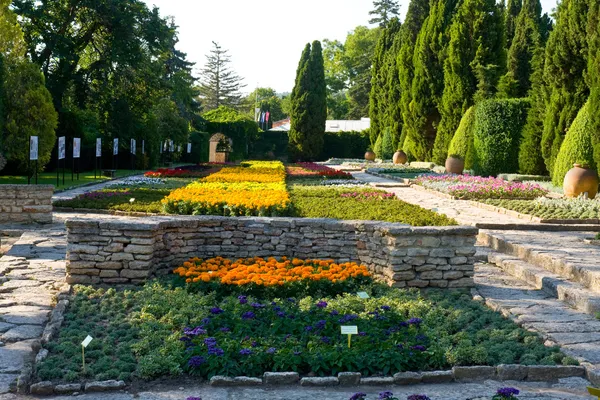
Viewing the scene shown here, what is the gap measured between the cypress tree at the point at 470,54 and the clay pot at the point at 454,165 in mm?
2773

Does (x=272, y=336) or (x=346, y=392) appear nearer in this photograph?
(x=346, y=392)

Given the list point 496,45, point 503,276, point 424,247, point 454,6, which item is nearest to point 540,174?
point 496,45

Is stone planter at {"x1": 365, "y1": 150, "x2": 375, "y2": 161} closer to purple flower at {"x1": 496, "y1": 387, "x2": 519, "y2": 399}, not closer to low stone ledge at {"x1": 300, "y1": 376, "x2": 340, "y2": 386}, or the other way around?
low stone ledge at {"x1": 300, "y1": 376, "x2": 340, "y2": 386}

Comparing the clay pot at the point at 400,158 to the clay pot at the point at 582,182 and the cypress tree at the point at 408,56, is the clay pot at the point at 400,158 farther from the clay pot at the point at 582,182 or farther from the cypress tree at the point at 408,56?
the clay pot at the point at 582,182

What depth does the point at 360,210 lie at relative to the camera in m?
12.2

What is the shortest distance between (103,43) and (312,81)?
1760 centimetres

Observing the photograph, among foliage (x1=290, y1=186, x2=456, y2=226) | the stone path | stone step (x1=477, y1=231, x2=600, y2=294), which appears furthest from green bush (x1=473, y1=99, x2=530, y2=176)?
the stone path

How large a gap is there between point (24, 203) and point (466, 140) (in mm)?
17310

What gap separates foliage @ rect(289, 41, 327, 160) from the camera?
149ft

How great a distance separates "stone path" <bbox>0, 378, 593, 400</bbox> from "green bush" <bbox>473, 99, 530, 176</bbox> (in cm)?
1855

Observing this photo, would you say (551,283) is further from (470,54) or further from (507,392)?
(470,54)

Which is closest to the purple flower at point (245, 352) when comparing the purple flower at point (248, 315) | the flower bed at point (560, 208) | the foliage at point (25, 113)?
the purple flower at point (248, 315)

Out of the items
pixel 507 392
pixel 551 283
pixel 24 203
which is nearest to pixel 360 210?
pixel 551 283

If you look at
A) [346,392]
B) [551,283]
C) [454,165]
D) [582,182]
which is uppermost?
[454,165]
